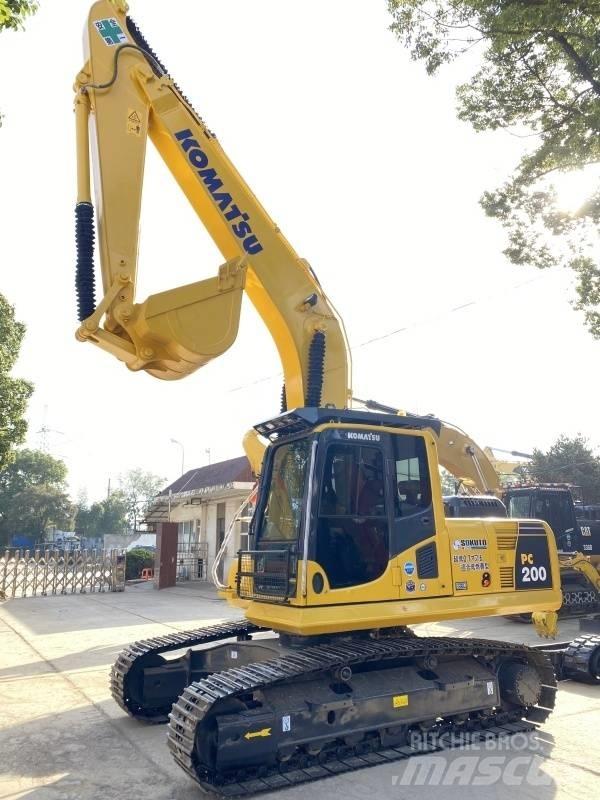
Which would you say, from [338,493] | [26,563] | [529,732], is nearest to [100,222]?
[338,493]

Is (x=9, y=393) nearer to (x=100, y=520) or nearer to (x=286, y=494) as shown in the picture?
(x=286, y=494)

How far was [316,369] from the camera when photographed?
762cm

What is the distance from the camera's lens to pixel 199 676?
687 centimetres

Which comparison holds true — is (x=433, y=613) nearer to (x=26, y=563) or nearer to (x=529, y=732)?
(x=529, y=732)

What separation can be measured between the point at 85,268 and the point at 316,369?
108 inches

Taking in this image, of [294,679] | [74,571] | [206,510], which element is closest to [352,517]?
[294,679]

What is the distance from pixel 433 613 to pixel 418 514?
0.88 m

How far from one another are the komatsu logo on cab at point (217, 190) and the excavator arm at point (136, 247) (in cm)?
1

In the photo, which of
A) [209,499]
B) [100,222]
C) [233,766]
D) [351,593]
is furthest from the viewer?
[209,499]

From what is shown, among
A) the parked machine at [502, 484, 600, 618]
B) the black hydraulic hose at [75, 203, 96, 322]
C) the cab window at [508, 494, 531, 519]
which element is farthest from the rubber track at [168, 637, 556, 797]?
the cab window at [508, 494, 531, 519]

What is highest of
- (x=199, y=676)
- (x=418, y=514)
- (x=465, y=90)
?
(x=465, y=90)

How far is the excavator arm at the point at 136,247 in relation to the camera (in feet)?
21.0

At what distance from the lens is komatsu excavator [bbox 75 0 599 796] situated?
5.19 metres

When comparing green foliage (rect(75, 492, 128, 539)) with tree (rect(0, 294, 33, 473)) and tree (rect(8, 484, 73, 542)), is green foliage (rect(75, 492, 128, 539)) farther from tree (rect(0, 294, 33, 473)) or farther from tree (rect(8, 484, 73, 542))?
tree (rect(0, 294, 33, 473))
